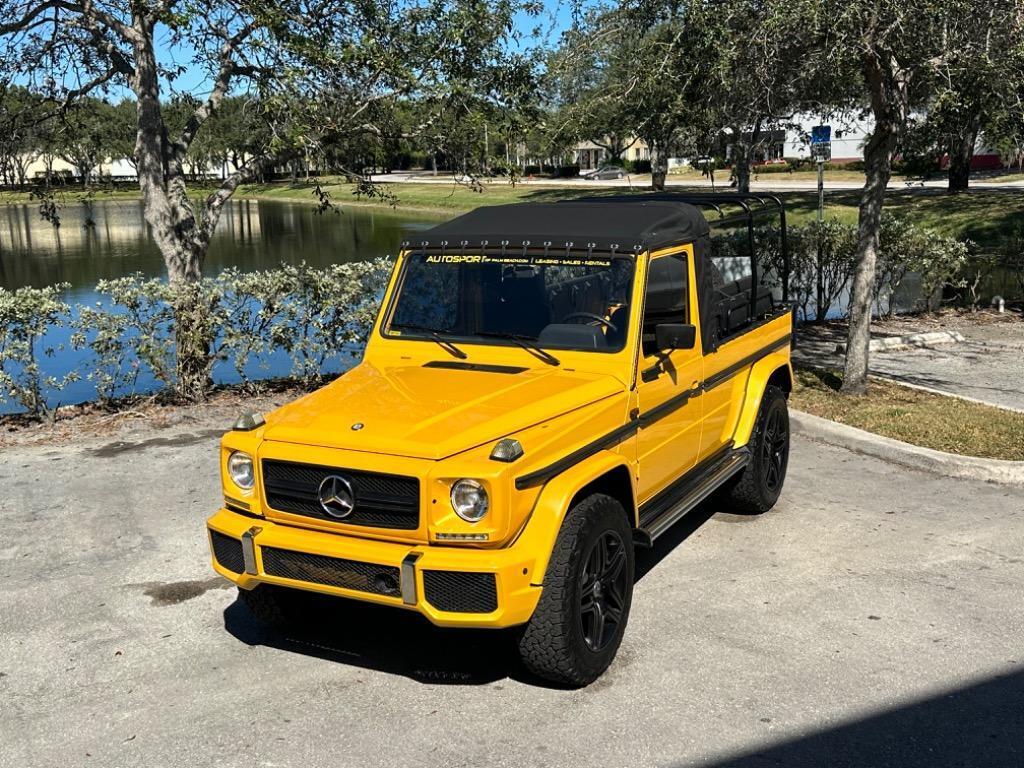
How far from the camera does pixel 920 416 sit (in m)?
9.16

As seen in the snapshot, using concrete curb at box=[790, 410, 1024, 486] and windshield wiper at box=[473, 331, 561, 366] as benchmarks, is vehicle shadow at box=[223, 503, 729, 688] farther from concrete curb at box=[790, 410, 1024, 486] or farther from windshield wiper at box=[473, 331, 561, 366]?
concrete curb at box=[790, 410, 1024, 486]

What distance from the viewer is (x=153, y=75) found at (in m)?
10.6

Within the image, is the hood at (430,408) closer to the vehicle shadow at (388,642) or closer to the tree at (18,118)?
the vehicle shadow at (388,642)

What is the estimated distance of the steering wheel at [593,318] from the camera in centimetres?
507

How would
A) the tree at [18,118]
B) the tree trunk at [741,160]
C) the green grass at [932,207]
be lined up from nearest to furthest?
the tree trunk at [741,160]
the tree at [18,118]
the green grass at [932,207]

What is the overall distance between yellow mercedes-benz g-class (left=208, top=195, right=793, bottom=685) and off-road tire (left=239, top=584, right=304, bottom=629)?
0.04ft

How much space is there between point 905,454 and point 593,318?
3978 millimetres

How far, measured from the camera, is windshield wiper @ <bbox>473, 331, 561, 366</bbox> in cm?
508

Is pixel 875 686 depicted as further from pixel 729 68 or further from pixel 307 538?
pixel 729 68

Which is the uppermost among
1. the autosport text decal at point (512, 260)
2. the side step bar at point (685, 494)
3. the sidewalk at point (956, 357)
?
the autosport text decal at point (512, 260)

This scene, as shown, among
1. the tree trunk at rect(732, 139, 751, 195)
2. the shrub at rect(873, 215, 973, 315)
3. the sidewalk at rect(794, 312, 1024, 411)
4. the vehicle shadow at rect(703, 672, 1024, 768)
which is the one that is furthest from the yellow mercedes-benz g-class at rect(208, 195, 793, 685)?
the shrub at rect(873, 215, 973, 315)

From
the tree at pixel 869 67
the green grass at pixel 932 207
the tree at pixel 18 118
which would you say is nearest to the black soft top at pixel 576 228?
the tree at pixel 869 67

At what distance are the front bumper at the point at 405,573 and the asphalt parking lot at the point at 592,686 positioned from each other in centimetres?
54

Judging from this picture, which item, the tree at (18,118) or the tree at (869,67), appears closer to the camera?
the tree at (869,67)
